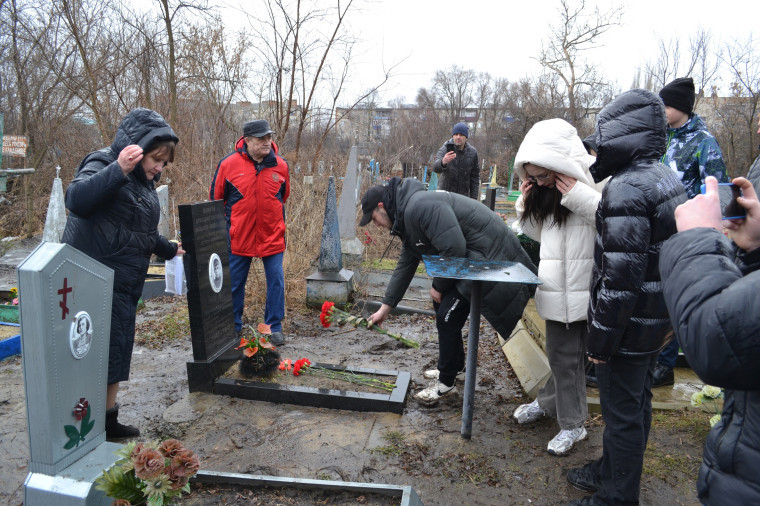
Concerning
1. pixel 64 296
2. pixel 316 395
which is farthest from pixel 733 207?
pixel 316 395

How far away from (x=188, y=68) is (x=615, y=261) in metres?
9.88

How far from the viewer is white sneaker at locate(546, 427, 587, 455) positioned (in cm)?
292

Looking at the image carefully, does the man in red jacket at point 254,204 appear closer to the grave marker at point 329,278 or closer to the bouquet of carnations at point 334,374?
the bouquet of carnations at point 334,374

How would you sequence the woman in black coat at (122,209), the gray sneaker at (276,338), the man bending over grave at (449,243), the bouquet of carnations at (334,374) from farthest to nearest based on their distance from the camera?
the gray sneaker at (276,338) → the bouquet of carnations at (334,374) → the man bending over grave at (449,243) → the woman in black coat at (122,209)

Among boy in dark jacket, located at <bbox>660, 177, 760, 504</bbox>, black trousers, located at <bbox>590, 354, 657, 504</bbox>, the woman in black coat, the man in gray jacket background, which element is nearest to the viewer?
boy in dark jacket, located at <bbox>660, 177, 760, 504</bbox>

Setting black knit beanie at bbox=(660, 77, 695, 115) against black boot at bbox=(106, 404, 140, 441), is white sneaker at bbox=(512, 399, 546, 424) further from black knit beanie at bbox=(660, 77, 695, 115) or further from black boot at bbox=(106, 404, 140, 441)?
black boot at bbox=(106, 404, 140, 441)

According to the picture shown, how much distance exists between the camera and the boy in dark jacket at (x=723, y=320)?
107 cm

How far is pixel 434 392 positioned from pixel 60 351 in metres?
2.42

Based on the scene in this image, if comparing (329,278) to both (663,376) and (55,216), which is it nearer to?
(663,376)

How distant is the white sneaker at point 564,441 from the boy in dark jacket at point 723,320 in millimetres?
1644

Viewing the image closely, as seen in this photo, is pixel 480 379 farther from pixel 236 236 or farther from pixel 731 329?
pixel 731 329

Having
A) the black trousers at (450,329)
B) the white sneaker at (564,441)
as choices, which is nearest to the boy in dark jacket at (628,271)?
the white sneaker at (564,441)

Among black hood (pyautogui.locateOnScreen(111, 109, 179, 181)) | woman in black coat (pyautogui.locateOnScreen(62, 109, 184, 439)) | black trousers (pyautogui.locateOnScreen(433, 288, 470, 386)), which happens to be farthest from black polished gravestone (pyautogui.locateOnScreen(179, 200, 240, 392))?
black trousers (pyautogui.locateOnScreen(433, 288, 470, 386))

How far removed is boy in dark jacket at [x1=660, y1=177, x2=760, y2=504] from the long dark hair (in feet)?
4.67
